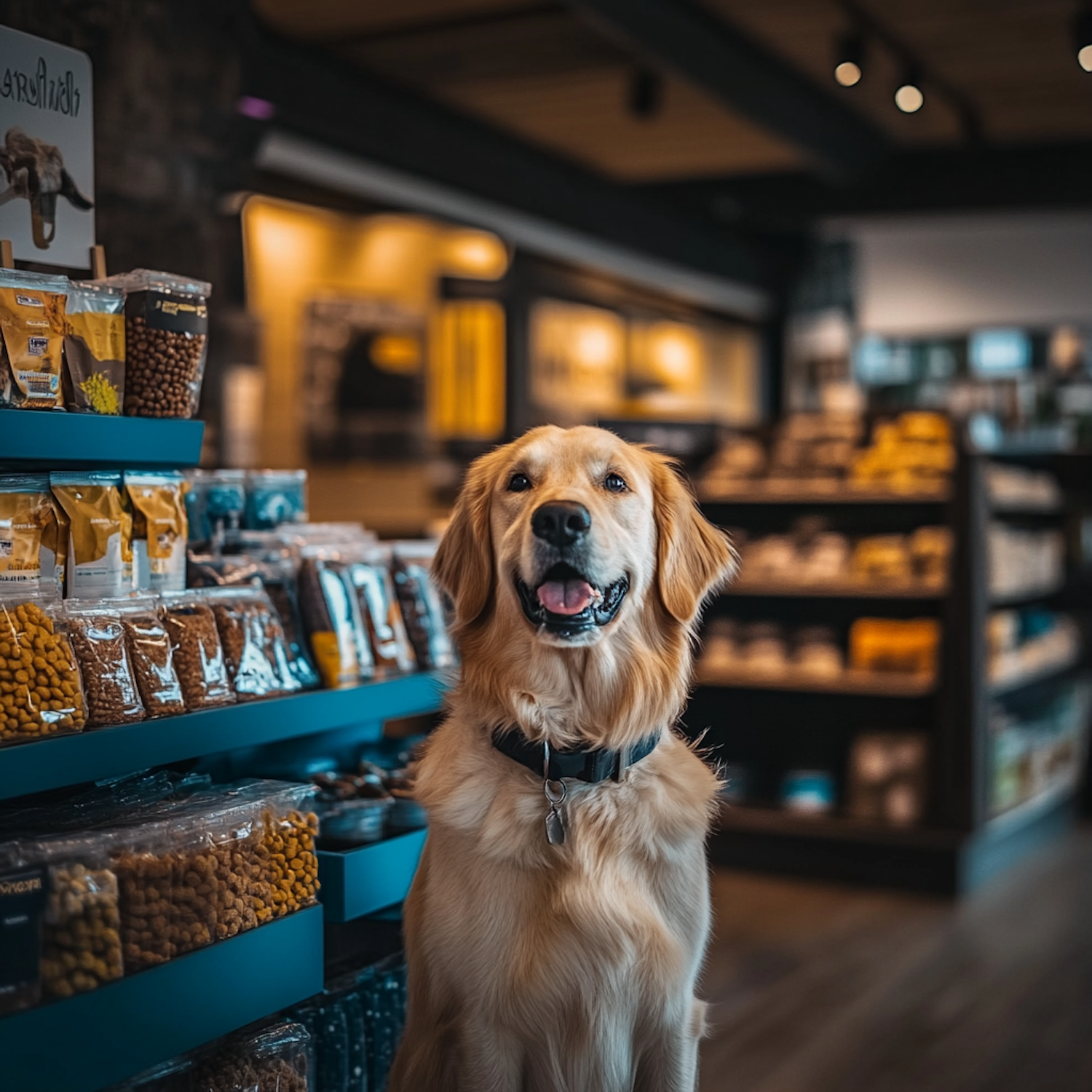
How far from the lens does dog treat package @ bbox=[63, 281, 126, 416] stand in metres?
1.80

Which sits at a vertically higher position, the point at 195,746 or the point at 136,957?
the point at 195,746

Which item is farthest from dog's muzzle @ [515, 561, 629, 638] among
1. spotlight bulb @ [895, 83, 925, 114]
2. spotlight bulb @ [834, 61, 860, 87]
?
spotlight bulb @ [895, 83, 925, 114]

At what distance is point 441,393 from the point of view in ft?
24.2

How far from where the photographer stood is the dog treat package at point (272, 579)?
213cm

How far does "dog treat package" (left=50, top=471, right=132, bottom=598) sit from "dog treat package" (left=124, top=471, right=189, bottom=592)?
0.13ft

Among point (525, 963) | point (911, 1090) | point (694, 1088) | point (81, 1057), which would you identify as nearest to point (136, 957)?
point (81, 1057)

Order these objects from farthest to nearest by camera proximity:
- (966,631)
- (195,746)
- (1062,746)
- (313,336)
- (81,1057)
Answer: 1. (313,336)
2. (1062,746)
3. (966,631)
4. (195,746)
5. (81,1057)

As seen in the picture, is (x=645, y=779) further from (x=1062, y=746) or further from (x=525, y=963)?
(x=1062, y=746)

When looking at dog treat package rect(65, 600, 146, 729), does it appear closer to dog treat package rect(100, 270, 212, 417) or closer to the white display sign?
dog treat package rect(100, 270, 212, 417)

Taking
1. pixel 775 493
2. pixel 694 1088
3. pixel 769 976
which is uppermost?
pixel 775 493

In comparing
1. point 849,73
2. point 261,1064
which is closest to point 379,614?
point 261,1064

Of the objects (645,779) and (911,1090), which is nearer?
(645,779)

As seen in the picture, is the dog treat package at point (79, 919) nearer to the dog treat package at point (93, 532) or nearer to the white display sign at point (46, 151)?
the dog treat package at point (93, 532)

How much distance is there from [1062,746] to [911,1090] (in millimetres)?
3503
